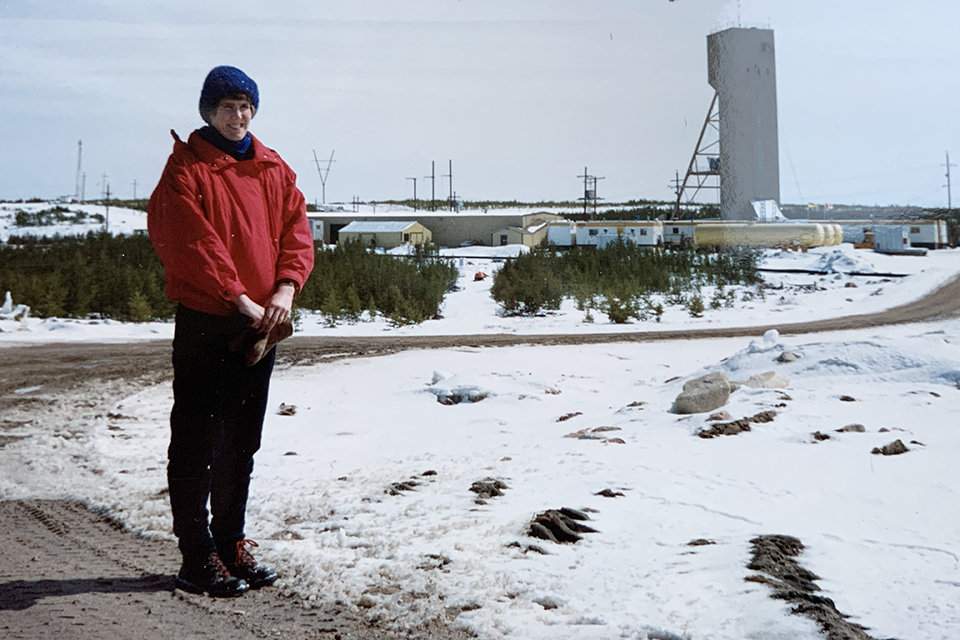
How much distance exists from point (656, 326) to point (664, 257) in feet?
40.0

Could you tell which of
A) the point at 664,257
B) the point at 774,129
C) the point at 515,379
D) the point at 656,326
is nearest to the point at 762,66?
the point at 774,129

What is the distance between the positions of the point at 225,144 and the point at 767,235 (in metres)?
28.4

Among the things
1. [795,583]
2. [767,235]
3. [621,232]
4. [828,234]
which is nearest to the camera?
[795,583]

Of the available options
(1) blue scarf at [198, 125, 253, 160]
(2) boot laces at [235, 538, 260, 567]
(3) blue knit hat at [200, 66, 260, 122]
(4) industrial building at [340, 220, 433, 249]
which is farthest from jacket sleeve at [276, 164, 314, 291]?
(4) industrial building at [340, 220, 433, 249]

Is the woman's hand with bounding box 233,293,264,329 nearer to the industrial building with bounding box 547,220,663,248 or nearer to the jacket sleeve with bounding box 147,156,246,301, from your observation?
the jacket sleeve with bounding box 147,156,246,301

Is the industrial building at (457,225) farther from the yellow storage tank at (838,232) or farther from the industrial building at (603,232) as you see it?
the yellow storage tank at (838,232)

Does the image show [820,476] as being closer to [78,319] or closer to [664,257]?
[78,319]

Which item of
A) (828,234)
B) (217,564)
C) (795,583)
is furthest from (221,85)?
(828,234)

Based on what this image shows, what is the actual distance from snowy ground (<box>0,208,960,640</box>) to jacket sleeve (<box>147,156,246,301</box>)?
108cm

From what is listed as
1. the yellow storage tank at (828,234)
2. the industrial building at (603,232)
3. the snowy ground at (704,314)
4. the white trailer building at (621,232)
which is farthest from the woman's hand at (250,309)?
the white trailer building at (621,232)

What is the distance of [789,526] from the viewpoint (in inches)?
132

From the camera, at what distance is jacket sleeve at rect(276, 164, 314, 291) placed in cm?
267

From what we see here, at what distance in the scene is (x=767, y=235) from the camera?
28672 millimetres

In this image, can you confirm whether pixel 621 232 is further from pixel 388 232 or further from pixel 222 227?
pixel 222 227
